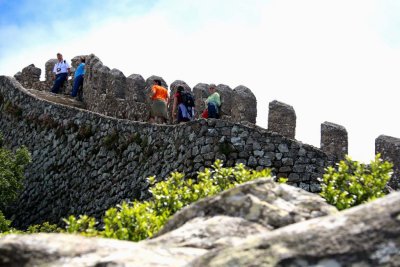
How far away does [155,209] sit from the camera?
10094 mm

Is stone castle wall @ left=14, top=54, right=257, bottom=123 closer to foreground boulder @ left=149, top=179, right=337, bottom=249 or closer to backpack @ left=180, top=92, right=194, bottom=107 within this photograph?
backpack @ left=180, top=92, right=194, bottom=107

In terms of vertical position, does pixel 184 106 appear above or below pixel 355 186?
above

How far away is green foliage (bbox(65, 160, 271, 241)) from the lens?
356 inches

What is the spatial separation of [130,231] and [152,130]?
9.63 m

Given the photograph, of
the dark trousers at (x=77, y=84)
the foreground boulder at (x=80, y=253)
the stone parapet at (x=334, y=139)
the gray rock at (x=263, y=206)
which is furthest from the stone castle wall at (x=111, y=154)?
the foreground boulder at (x=80, y=253)

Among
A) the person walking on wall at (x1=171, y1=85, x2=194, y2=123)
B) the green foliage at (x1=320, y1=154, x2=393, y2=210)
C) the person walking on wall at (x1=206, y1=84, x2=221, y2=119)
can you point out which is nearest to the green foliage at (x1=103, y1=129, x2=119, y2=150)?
the person walking on wall at (x1=171, y1=85, x2=194, y2=123)

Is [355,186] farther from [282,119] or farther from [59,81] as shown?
[59,81]

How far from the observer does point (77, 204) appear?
1986 centimetres

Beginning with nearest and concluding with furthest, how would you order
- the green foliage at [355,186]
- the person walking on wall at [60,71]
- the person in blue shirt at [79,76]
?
the green foliage at [355,186] → the person in blue shirt at [79,76] → the person walking on wall at [60,71]

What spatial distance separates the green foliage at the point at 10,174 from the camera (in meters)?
19.3

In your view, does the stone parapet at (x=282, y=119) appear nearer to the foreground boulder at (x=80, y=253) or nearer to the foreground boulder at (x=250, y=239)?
the foreground boulder at (x=250, y=239)

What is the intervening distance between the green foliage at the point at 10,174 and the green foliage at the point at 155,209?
8.92 metres

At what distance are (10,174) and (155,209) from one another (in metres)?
10.3

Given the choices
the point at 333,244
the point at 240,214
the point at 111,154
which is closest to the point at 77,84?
the point at 111,154
